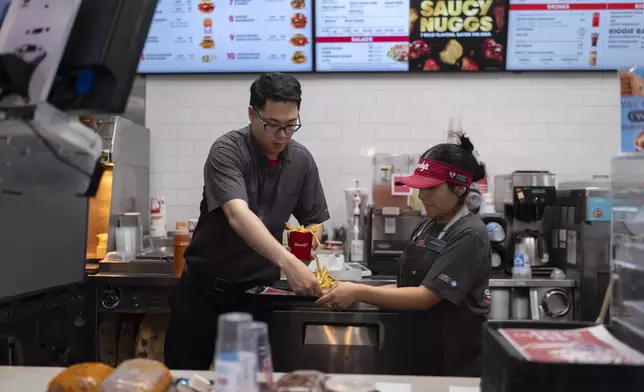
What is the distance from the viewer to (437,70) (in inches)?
140

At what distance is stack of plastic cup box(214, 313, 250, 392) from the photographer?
1.03 meters

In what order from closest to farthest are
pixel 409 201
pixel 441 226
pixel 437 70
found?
pixel 441 226, pixel 409 201, pixel 437 70

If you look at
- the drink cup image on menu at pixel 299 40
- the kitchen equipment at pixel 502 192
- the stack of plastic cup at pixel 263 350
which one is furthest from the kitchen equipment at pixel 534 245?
the stack of plastic cup at pixel 263 350

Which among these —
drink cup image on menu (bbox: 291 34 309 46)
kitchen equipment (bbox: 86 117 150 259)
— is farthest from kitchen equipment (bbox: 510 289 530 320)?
kitchen equipment (bbox: 86 117 150 259)

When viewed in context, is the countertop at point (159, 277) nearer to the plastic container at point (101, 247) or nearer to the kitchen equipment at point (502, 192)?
the plastic container at point (101, 247)

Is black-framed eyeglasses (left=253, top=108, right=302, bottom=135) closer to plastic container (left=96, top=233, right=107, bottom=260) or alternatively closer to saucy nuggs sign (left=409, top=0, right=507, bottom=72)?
plastic container (left=96, top=233, right=107, bottom=260)

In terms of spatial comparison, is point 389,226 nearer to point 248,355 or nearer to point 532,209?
point 532,209

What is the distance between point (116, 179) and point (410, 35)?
210 cm

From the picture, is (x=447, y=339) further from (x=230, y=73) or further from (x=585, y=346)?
(x=230, y=73)

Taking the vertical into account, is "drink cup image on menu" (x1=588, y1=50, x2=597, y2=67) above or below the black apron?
above

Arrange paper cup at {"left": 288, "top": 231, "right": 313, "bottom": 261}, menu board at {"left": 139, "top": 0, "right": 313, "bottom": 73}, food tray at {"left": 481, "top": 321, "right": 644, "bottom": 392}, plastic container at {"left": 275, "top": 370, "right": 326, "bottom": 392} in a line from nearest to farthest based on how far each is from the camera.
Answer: food tray at {"left": 481, "top": 321, "right": 644, "bottom": 392}
plastic container at {"left": 275, "top": 370, "right": 326, "bottom": 392}
paper cup at {"left": 288, "top": 231, "right": 313, "bottom": 261}
menu board at {"left": 139, "top": 0, "right": 313, "bottom": 73}

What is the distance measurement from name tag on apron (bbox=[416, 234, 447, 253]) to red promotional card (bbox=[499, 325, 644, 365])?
761 mm

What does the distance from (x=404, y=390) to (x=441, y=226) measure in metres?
0.80

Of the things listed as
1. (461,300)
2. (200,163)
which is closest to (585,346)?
(461,300)
